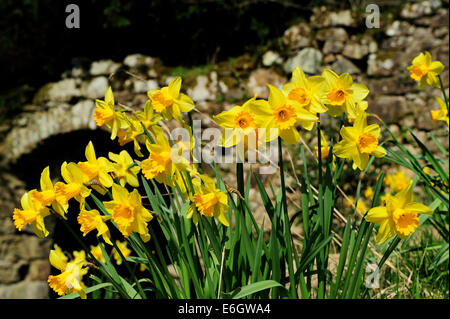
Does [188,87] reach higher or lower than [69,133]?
higher

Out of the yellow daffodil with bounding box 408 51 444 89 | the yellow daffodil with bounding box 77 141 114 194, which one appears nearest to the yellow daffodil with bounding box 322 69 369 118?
the yellow daffodil with bounding box 77 141 114 194

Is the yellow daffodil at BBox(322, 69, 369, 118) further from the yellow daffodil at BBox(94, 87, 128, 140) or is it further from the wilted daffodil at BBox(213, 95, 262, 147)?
the yellow daffodil at BBox(94, 87, 128, 140)

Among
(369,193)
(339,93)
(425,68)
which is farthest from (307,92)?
(369,193)

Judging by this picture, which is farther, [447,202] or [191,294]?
[447,202]

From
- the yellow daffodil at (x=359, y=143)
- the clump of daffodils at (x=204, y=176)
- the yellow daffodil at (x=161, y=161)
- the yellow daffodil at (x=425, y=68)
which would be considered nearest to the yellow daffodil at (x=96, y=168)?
the clump of daffodils at (x=204, y=176)

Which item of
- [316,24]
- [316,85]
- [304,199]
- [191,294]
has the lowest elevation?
[191,294]

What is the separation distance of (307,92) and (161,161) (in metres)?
0.37

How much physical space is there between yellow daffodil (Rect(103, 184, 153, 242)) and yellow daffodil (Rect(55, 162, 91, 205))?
0.09 m

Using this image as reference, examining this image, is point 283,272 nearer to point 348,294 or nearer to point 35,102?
point 348,294

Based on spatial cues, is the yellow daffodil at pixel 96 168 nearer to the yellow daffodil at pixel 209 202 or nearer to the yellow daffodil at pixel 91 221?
Result: the yellow daffodil at pixel 91 221

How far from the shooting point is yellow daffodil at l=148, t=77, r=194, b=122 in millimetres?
1112

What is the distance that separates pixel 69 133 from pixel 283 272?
10.8ft
